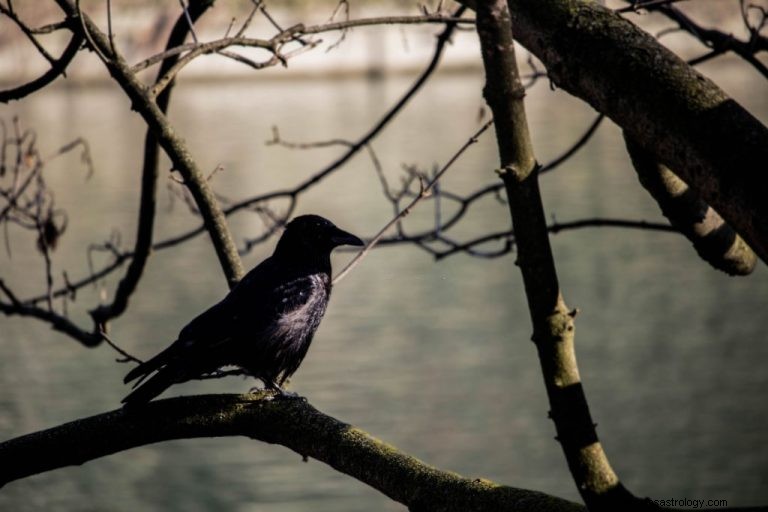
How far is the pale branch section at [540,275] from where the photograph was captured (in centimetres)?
234

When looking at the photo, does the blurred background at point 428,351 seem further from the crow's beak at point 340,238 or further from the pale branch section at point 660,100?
the pale branch section at point 660,100

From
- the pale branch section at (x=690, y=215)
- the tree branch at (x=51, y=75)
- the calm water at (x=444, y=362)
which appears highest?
the calm water at (x=444, y=362)

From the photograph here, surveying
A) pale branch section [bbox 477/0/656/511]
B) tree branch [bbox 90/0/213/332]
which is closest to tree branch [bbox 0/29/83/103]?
tree branch [bbox 90/0/213/332]

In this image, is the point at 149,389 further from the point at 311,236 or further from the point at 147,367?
the point at 311,236

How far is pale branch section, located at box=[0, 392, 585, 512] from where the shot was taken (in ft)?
9.10

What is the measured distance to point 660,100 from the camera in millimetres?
2375

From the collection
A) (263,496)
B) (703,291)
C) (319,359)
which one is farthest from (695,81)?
(703,291)

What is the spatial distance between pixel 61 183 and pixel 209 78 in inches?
1263

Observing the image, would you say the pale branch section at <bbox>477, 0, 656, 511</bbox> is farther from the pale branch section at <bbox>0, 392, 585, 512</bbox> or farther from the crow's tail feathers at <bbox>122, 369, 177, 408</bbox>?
the crow's tail feathers at <bbox>122, 369, 177, 408</bbox>

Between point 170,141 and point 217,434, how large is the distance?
103 centimetres

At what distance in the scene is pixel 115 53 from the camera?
3572mm

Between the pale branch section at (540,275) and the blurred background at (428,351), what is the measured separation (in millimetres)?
1453

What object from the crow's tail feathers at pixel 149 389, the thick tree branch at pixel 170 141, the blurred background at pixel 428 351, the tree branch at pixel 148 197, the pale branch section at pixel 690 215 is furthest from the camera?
the blurred background at pixel 428 351

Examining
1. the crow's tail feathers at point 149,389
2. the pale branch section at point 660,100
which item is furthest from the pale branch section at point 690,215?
the crow's tail feathers at point 149,389
